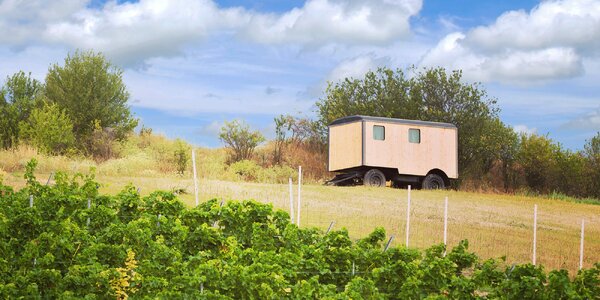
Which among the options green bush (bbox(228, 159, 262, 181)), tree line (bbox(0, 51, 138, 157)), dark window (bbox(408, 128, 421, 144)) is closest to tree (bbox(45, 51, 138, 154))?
tree line (bbox(0, 51, 138, 157))

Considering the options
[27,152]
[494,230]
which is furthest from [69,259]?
[27,152]

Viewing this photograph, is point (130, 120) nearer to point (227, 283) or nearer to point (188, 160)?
point (188, 160)

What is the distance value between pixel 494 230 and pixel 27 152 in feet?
46.7

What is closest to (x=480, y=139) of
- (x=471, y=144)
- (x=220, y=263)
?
(x=471, y=144)

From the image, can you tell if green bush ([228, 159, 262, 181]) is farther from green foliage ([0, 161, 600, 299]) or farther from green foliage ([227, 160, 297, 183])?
green foliage ([0, 161, 600, 299])

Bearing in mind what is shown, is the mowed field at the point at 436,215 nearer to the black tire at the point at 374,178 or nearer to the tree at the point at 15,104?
the black tire at the point at 374,178

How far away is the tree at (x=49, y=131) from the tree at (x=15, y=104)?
32.5 inches

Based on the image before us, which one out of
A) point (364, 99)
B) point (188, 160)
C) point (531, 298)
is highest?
point (364, 99)

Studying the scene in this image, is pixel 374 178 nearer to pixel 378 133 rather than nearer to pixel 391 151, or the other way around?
pixel 391 151

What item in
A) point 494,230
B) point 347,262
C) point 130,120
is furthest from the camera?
point 130,120

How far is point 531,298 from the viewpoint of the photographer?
25.3 ft

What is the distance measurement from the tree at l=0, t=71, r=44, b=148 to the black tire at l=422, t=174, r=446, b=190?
47.0ft

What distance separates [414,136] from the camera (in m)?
25.5

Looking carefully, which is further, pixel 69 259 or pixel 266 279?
pixel 69 259
